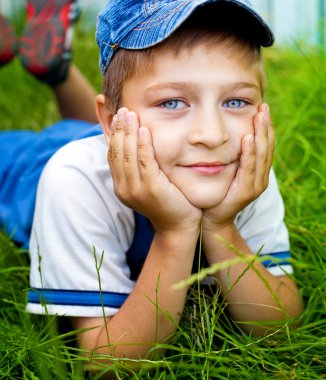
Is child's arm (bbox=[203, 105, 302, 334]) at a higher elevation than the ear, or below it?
below

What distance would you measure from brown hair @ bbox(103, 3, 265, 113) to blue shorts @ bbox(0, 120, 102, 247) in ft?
1.52

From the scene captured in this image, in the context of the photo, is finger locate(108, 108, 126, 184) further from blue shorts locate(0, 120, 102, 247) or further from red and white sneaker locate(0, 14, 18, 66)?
red and white sneaker locate(0, 14, 18, 66)

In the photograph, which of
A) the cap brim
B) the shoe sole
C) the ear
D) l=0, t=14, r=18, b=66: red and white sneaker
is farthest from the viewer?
l=0, t=14, r=18, b=66: red and white sneaker

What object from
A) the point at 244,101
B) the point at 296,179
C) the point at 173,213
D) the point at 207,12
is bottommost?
the point at 296,179

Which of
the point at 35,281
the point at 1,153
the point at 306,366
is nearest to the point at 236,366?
the point at 306,366

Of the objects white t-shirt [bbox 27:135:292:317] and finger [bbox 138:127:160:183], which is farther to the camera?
white t-shirt [bbox 27:135:292:317]

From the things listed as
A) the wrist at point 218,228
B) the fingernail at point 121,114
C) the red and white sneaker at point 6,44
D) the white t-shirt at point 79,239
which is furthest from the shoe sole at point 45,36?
the wrist at point 218,228

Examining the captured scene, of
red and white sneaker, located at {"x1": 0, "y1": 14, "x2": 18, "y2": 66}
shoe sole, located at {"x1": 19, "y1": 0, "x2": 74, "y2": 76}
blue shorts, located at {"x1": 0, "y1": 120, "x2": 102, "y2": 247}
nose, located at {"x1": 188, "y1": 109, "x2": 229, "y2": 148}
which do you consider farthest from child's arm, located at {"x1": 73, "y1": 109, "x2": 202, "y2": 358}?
red and white sneaker, located at {"x1": 0, "y1": 14, "x2": 18, "y2": 66}

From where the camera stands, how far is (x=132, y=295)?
1.55 m

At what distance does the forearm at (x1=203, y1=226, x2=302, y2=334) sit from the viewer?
1.56 meters

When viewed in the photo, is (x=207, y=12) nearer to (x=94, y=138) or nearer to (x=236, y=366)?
(x=94, y=138)

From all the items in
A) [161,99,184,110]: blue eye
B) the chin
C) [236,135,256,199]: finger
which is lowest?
the chin

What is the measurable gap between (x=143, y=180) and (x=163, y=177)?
4 centimetres

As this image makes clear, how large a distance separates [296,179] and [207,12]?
1152mm
